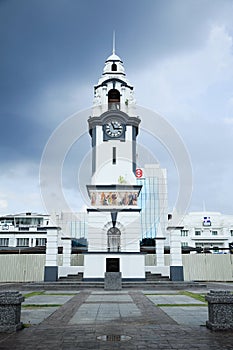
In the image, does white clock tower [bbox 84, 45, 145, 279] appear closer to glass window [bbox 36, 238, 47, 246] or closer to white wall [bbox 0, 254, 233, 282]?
white wall [bbox 0, 254, 233, 282]

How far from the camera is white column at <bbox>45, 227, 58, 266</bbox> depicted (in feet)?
78.7

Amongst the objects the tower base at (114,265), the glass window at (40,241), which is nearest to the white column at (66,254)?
the tower base at (114,265)

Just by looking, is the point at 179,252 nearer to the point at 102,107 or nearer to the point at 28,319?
the point at 102,107

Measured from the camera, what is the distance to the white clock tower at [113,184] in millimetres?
24078

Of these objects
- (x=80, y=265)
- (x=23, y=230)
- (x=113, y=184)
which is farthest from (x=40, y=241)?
(x=113, y=184)

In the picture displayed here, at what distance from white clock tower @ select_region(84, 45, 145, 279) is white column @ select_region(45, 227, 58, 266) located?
2257mm

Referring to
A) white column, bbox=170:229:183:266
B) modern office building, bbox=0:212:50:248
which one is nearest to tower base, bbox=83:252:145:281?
white column, bbox=170:229:183:266

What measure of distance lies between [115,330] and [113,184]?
18078 mm

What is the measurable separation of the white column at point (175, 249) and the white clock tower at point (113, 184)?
90.2 inches

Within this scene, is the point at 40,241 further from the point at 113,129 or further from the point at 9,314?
the point at 9,314

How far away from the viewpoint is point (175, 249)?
24312mm

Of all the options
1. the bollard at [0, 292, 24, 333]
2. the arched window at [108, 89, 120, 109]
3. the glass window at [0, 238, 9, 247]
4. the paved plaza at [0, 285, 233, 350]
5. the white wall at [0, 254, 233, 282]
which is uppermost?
the arched window at [108, 89, 120, 109]

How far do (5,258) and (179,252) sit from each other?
14.2m

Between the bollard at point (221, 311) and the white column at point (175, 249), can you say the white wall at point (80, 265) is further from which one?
the bollard at point (221, 311)
